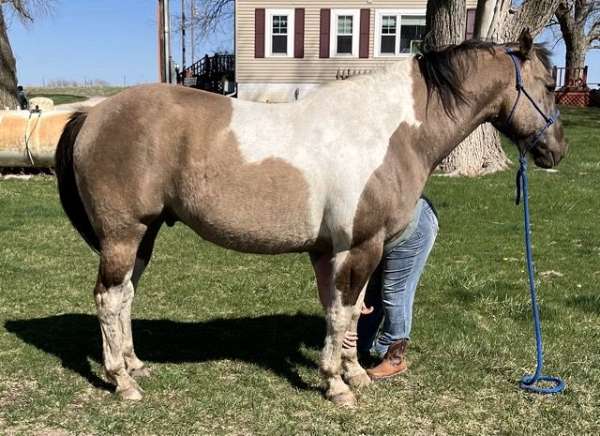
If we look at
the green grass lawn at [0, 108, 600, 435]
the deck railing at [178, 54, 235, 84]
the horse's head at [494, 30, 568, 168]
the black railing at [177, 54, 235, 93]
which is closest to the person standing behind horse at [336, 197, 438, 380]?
the green grass lawn at [0, 108, 600, 435]

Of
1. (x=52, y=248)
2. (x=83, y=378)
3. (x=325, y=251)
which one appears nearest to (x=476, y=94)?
(x=325, y=251)

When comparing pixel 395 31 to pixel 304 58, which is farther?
pixel 304 58

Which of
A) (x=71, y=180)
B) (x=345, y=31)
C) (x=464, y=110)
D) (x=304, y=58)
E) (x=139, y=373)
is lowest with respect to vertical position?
(x=139, y=373)

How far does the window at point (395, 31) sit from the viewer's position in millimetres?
25016

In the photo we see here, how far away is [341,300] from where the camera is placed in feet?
11.5

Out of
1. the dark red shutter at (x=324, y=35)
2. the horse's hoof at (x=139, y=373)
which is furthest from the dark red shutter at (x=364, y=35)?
the horse's hoof at (x=139, y=373)

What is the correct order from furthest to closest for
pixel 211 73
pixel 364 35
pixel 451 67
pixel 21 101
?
pixel 211 73, pixel 364 35, pixel 21 101, pixel 451 67

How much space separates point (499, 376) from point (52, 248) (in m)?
5.36

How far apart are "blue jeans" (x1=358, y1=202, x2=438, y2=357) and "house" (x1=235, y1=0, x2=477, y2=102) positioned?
70.5 ft

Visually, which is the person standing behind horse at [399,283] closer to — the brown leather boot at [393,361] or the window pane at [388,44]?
the brown leather boot at [393,361]

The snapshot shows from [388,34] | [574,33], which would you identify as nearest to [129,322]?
[388,34]

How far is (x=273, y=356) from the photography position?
4.41 m

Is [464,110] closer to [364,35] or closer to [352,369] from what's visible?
[352,369]

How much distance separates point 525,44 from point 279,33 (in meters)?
23.2
